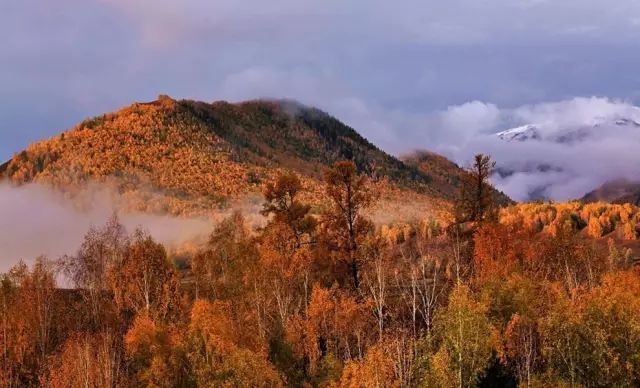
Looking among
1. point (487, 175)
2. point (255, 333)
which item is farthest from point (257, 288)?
point (487, 175)

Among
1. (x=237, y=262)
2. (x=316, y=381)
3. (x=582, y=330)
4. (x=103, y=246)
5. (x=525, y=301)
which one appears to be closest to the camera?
(x=582, y=330)

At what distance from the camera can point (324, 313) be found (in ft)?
230

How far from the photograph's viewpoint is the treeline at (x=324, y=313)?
57969 mm

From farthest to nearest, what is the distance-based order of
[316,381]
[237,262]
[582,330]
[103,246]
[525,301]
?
1. [103,246]
2. [237,262]
3. [525,301]
4. [316,381]
5. [582,330]

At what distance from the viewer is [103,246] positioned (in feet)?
299

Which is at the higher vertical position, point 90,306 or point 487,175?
point 487,175

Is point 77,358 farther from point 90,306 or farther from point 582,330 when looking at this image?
point 582,330

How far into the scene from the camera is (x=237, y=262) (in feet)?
273

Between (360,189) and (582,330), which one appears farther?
(360,189)

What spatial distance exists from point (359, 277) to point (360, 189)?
9586 millimetres

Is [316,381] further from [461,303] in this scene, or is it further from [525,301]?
[525,301]

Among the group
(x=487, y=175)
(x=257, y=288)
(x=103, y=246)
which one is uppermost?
(x=487, y=175)

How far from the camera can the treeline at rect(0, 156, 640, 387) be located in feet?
190

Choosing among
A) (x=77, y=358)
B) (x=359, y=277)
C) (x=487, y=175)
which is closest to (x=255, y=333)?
(x=359, y=277)
